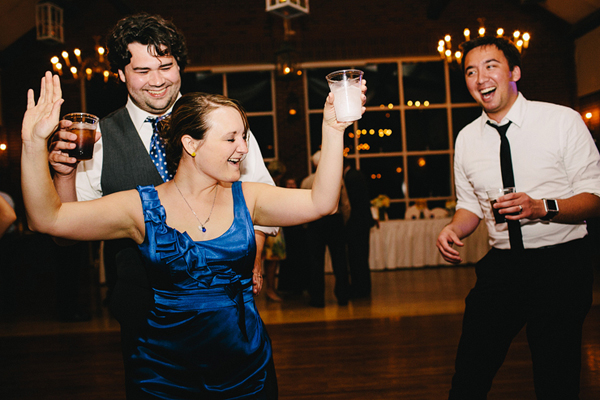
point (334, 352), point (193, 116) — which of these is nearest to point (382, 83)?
point (334, 352)

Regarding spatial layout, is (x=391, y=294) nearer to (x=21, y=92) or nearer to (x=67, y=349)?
(x=67, y=349)

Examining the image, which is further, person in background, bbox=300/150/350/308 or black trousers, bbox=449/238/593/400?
person in background, bbox=300/150/350/308

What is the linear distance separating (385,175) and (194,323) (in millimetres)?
8275

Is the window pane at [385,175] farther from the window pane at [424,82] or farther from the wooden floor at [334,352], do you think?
the wooden floor at [334,352]

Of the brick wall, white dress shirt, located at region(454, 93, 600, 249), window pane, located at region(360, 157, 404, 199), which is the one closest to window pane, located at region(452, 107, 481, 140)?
the brick wall

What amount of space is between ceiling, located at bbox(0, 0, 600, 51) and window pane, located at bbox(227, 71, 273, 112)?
3.51 meters

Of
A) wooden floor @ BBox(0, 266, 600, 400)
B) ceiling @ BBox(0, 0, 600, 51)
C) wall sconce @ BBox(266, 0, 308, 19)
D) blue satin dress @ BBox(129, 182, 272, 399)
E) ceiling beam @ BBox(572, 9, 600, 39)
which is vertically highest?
ceiling @ BBox(0, 0, 600, 51)

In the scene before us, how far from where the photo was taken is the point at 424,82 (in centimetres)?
927

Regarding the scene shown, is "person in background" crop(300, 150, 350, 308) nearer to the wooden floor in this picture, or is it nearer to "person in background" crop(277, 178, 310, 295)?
the wooden floor

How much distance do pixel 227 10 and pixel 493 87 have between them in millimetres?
7694

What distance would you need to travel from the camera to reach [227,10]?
340 inches

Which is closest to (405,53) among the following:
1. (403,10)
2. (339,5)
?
(403,10)

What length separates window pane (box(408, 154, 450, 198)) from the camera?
9312mm

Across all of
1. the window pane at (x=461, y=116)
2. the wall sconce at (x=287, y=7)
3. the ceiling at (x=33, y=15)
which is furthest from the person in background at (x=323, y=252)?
the ceiling at (x=33, y=15)
